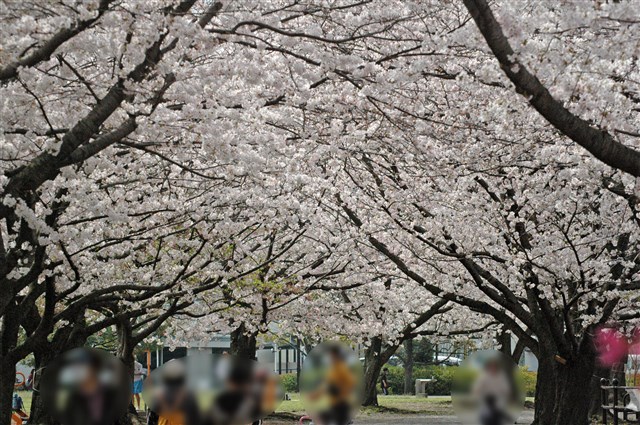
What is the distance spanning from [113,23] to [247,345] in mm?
16058

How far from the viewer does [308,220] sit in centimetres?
1683

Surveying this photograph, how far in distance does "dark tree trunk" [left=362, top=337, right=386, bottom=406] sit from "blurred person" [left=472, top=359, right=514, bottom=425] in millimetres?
18188

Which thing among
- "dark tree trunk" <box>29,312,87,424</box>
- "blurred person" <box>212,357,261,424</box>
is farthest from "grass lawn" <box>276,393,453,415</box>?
"blurred person" <box>212,357,261,424</box>

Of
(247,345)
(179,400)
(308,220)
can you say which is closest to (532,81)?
(179,400)

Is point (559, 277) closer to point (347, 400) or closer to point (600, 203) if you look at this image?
point (600, 203)

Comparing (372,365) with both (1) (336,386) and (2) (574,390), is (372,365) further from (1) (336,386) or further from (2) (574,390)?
(1) (336,386)

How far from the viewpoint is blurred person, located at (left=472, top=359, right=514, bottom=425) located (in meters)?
9.88

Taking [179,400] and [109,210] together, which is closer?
[179,400]

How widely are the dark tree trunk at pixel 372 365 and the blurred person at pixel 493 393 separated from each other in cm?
1819

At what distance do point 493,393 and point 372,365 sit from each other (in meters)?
19.3

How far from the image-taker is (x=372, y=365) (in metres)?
29.1

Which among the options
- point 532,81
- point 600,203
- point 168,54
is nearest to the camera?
point 532,81

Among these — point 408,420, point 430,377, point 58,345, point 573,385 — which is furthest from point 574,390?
point 430,377

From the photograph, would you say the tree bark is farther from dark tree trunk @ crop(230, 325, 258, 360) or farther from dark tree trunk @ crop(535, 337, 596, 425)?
dark tree trunk @ crop(230, 325, 258, 360)
